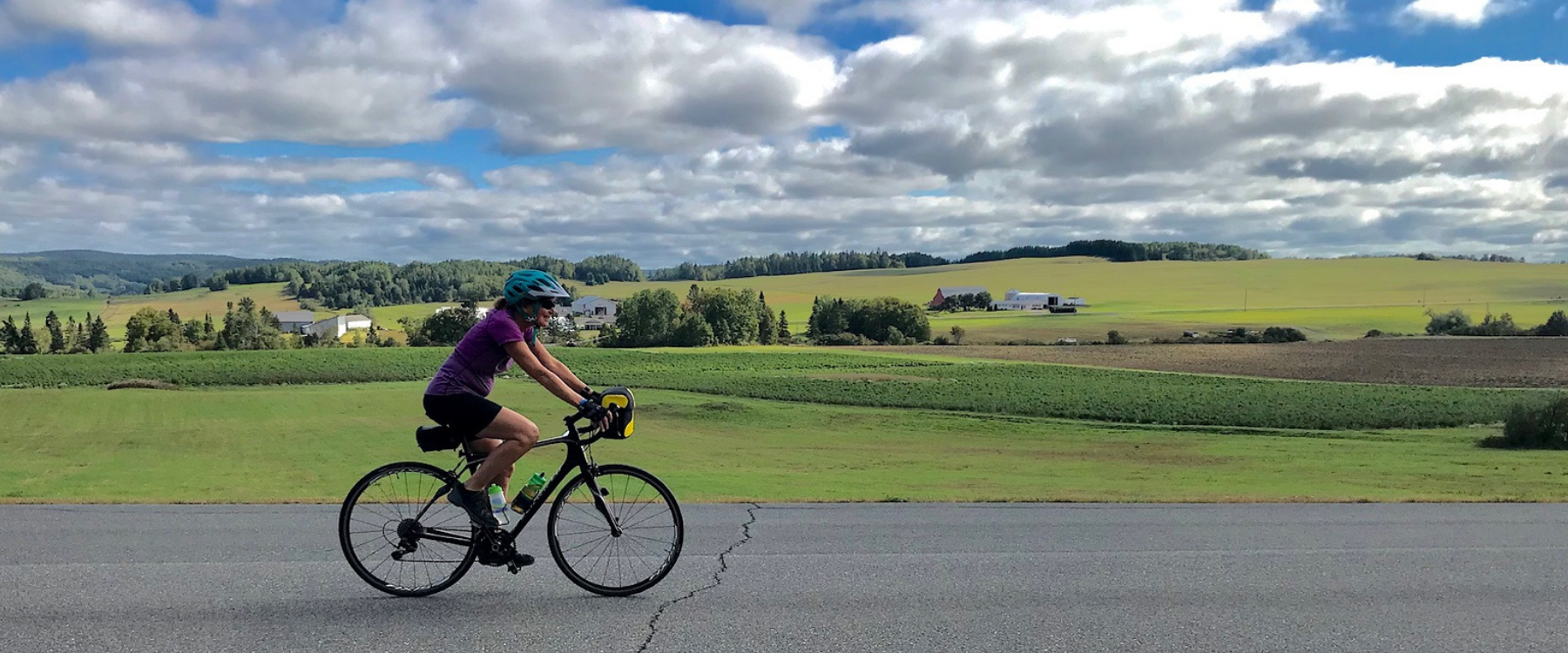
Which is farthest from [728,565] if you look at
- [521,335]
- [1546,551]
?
[1546,551]

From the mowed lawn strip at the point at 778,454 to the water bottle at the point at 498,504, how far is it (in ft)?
20.6

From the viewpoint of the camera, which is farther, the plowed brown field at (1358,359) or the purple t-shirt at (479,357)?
the plowed brown field at (1358,359)

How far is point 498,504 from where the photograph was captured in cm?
680

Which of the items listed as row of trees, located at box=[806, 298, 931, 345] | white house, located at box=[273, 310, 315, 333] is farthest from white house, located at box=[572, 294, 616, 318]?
white house, located at box=[273, 310, 315, 333]

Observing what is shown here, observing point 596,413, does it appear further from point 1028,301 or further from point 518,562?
point 1028,301

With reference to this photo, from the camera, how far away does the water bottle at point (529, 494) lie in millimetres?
6824

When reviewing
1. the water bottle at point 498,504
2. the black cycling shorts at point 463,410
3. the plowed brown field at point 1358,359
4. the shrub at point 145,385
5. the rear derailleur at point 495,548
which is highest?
the black cycling shorts at point 463,410

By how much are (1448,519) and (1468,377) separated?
53.6 meters

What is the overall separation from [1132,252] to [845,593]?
17838cm

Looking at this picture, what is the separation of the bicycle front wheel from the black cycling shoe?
1.32ft

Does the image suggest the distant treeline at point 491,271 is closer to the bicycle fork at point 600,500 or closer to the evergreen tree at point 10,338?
the evergreen tree at point 10,338

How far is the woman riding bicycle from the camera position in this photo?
6.49m

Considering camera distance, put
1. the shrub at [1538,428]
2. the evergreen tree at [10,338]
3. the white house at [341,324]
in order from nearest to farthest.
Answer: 1. the shrub at [1538,428]
2. the evergreen tree at [10,338]
3. the white house at [341,324]

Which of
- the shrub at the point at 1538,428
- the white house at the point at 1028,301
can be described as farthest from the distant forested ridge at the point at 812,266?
the shrub at the point at 1538,428
